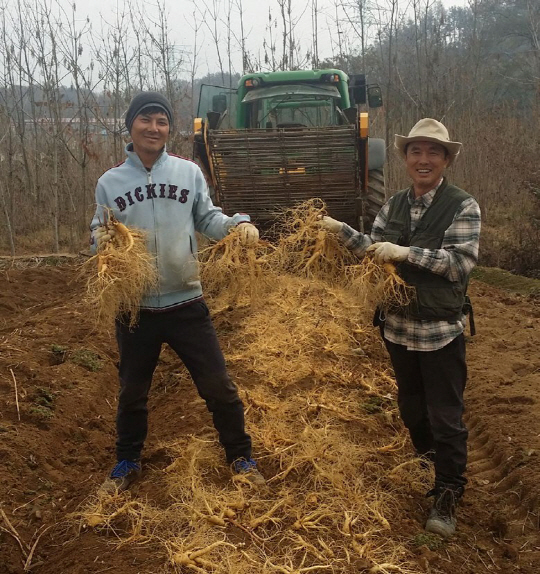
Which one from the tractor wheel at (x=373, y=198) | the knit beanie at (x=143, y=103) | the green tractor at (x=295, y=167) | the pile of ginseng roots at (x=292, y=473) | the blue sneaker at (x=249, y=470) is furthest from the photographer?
the tractor wheel at (x=373, y=198)

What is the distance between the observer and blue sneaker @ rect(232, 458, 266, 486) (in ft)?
10.2

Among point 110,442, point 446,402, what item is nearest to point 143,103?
point 446,402

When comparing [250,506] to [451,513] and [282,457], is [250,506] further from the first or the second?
[451,513]

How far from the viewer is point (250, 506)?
290 centimetres

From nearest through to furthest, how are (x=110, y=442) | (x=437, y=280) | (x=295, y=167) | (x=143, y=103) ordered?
(x=437, y=280) → (x=143, y=103) → (x=110, y=442) → (x=295, y=167)

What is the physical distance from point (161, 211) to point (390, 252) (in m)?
1.14

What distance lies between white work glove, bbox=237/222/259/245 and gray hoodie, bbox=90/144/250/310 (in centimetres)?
5

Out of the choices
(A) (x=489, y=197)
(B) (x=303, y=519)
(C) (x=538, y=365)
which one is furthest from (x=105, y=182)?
(A) (x=489, y=197)

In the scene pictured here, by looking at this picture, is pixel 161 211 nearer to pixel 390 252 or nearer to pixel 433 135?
pixel 390 252

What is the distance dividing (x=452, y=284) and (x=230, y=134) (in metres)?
4.61

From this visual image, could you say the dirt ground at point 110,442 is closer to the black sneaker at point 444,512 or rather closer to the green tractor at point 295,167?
the black sneaker at point 444,512

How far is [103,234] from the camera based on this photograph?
9.48ft

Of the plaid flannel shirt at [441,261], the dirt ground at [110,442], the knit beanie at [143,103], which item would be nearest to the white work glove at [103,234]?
the knit beanie at [143,103]

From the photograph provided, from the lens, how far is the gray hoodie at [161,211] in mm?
2967
